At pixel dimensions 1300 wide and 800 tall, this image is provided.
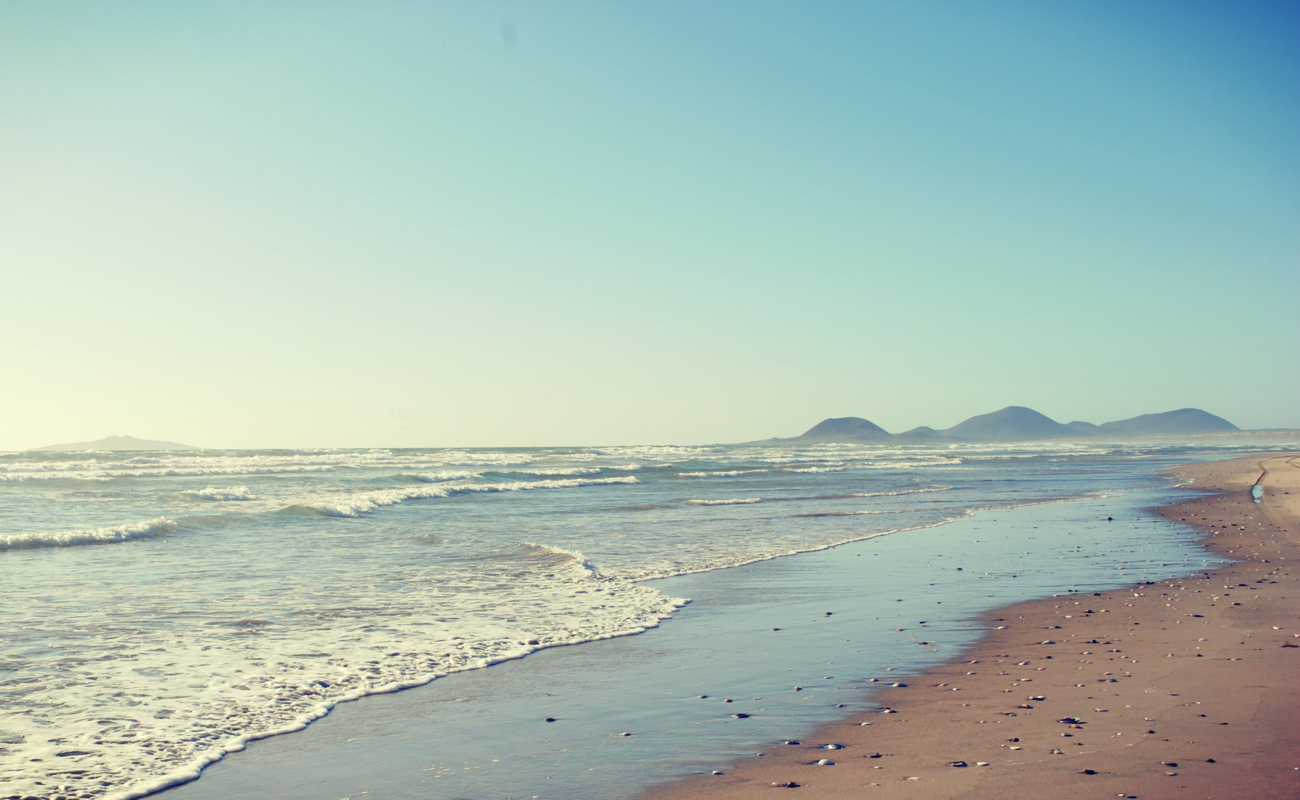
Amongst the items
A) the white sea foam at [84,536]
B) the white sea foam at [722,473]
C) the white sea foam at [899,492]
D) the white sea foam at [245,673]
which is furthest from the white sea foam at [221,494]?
the white sea foam at [722,473]

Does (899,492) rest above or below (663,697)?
below

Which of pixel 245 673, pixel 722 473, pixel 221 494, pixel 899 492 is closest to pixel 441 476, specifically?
pixel 221 494

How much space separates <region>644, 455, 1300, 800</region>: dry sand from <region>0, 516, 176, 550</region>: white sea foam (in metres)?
15.7

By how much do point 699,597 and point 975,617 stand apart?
3280 mm

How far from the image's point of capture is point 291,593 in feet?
33.2

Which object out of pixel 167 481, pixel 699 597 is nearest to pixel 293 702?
pixel 699 597

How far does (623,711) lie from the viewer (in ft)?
18.0

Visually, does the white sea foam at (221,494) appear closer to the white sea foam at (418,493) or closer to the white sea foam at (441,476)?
the white sea foam at (418,493)

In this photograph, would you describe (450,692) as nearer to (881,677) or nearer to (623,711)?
(623,711)

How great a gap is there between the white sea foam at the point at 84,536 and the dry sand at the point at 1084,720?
51.4ft

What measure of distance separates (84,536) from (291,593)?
851 cm

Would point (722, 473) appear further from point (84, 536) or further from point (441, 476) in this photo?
point (84, 536)

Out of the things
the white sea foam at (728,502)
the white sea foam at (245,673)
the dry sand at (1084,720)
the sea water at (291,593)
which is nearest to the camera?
the dry sand at (1084,720)

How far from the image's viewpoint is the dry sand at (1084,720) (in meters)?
4.05
